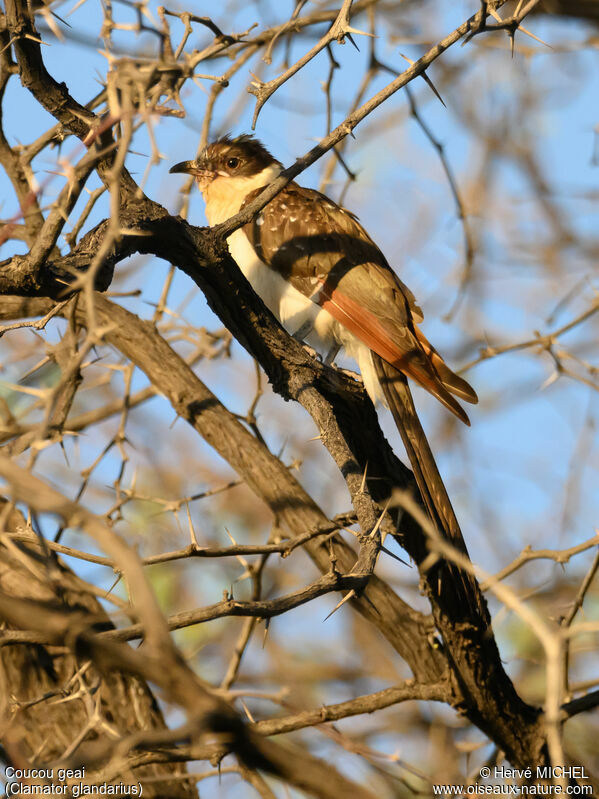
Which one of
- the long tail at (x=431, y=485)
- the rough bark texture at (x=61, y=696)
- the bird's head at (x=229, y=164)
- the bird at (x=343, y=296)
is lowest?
the rough bark texture at (x=61, y=696)

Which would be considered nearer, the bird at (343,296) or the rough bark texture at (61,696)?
the rough bark texture at (61,696)

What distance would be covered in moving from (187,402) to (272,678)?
7.84ft

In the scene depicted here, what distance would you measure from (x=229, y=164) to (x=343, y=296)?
69.8 inches

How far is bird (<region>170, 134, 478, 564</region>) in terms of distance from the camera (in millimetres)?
4297

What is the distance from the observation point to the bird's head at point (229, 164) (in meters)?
5.70

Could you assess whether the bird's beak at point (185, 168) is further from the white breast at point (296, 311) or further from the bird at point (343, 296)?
the white breast at point (296, 311)

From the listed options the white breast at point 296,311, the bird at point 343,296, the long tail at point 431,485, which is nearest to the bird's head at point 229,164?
the bird at point 343,296

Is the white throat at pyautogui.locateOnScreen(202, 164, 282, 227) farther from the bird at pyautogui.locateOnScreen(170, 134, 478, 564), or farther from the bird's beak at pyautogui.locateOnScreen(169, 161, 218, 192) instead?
the bird at pyautogui.locateOnScreen(170, 134, 478, 564)

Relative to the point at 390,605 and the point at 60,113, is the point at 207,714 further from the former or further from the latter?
the point at 390,605

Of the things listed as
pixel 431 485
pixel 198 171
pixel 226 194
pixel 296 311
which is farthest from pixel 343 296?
pixel 198 171

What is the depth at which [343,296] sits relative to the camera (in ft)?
15.0

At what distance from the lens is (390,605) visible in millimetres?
4035

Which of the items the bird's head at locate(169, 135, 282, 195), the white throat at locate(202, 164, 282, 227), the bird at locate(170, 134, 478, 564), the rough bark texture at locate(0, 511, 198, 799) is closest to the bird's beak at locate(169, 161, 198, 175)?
the bird's head at locate(169, 135, 282, 195)

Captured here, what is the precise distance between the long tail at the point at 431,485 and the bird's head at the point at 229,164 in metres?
2.22
